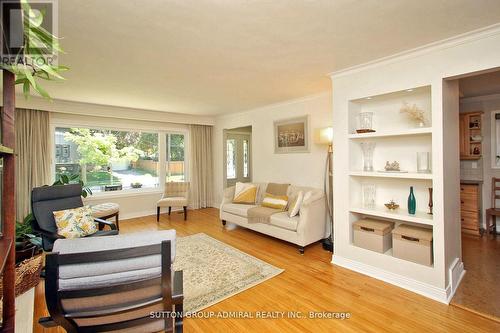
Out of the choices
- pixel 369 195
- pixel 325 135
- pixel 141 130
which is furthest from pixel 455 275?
pixel 141 130

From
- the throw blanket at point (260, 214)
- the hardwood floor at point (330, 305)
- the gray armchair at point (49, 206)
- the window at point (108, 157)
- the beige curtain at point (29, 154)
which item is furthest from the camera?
the window at point (108, 157)

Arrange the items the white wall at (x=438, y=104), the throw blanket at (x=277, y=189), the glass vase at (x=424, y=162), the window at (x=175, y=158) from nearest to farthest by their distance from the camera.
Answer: the white wall at (x=438, y=104)
the glass vase at (x=424, y=162)
the throw blanket at (x=277, y=189)
the window at (x=175, y=158)

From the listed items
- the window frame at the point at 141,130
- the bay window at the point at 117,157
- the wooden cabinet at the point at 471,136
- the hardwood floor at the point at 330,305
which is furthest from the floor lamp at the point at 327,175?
the bay window at the point at 117,157

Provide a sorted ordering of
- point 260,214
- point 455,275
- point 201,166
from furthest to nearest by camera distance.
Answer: point 201,166 → point 260,214 → point 455,275

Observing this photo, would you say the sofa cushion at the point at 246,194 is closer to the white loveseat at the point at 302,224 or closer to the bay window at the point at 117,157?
the white loveseat at the point at 302,224

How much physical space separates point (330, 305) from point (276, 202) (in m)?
1.99

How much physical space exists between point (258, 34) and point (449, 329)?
9.22 ft

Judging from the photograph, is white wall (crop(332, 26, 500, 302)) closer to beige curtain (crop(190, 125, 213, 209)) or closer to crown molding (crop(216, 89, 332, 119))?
crown molding (crop(216, 89, 332, 119))

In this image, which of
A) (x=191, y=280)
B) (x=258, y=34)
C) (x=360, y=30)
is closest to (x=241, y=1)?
(x=258, y=34)

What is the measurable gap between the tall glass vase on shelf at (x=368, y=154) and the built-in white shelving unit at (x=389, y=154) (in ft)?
0.22

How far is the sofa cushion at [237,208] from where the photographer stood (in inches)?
166

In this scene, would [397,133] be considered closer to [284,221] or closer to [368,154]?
[368,154]

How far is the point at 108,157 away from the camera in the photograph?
5281mm

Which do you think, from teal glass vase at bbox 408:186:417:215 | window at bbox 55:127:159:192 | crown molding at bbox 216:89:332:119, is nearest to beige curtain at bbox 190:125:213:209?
crown molding at bbox 216:89:332:119
